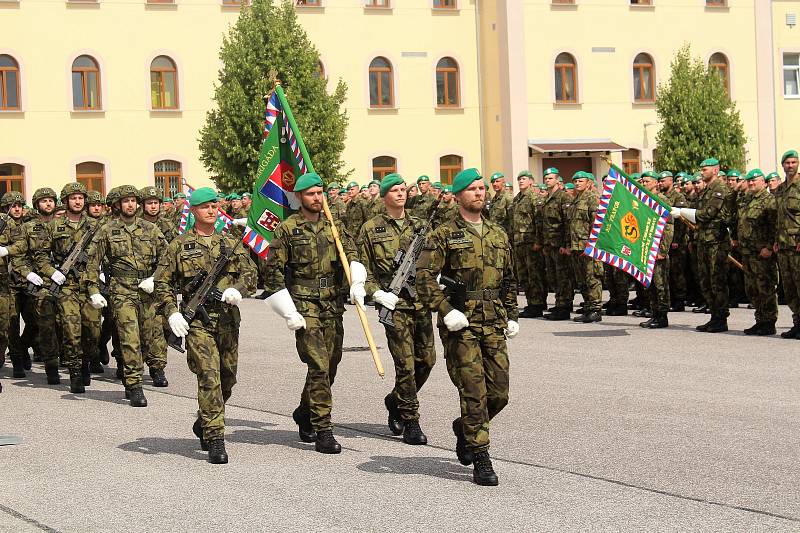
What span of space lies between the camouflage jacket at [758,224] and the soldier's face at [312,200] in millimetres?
8749

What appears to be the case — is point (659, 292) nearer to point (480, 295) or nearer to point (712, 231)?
point (712, 231)

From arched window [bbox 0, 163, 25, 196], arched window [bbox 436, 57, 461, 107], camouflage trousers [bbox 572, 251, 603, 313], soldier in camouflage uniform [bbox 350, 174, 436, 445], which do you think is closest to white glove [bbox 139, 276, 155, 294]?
soldier in camouflage uniform [bbox 350, 174, 436, 445]

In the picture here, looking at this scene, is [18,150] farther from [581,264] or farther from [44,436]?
[44,436]

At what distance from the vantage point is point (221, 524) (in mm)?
7750

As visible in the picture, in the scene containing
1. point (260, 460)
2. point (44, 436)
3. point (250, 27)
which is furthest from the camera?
point (250, 27)

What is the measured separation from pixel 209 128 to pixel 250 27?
2.98m

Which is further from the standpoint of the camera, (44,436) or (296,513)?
(44,436)

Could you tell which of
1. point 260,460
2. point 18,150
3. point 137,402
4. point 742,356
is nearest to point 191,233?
point 260,460

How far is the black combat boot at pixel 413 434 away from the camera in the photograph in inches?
403

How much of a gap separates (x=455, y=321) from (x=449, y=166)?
37.6 metres

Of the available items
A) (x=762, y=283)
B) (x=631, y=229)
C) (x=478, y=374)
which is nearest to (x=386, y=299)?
(x=478, y=374)

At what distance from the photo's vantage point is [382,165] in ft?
148

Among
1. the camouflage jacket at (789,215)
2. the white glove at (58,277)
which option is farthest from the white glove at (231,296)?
the camouflage jacket at (789,215)

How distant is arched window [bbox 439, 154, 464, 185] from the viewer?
45.8 m
